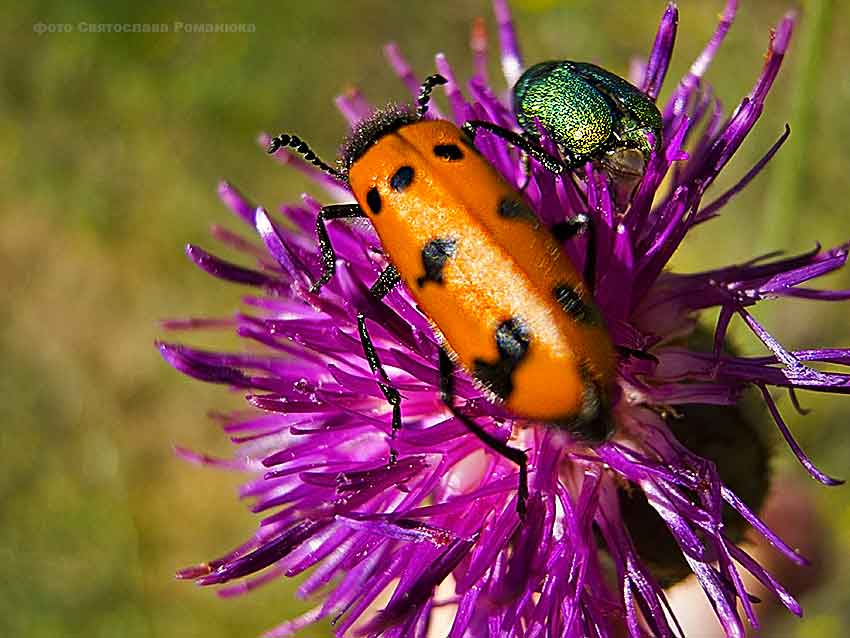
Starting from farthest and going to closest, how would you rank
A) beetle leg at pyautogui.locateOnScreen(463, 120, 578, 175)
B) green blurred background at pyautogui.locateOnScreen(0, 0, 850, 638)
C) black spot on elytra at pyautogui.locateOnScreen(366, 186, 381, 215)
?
green blurred background at pyautogui.locateOnScreen(0, 0, 850, 638), beetle leg at pyautogui.locateOnScreen(463, 120, 578, 175), black spot on elytra at pyautogui.locateOnScreen(366, 186, 381, 215)

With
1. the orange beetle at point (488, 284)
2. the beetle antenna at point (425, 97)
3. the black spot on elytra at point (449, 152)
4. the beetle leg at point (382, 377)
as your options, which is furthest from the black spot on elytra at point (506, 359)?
the beetle antenna at point (425, 97)

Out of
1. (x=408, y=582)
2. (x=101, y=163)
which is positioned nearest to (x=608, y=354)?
(x=408, y=582)

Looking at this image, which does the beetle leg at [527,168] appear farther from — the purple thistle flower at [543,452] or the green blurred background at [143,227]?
the green blurred background at [143,227]

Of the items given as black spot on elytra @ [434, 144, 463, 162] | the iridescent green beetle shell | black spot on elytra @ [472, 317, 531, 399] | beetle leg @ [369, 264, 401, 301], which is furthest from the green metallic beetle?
black spot on elytra @ [472, 317, 531, 399]

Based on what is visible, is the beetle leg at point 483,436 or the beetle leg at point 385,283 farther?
the beetle leg at point 385,283

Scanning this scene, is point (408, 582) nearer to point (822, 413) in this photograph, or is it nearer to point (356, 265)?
point (356, 265)

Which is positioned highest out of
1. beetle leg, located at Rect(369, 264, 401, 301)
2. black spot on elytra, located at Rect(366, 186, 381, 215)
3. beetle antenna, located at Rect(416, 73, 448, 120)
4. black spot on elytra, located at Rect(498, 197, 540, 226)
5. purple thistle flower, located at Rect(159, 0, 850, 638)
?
beetle antenna, located at Rect(416, 73, 448, 120)

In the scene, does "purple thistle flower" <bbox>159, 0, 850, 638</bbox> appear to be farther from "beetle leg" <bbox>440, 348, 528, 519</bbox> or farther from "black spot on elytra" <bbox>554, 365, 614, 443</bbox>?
"black spot on elytra" <bbox>554, 365, 614, 443</bbox>
